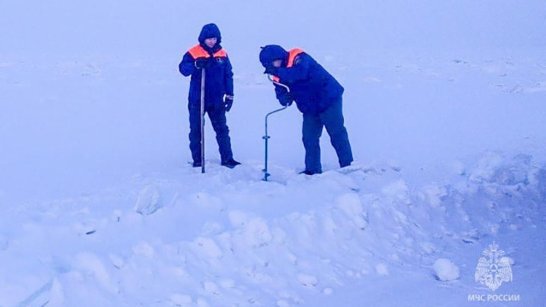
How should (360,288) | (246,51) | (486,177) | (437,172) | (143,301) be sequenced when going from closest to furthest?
1. (143,301)
2. (360,288)
3. (486,177)
4. (437,172)
5. (246,51)

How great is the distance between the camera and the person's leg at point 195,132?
7.34 meters

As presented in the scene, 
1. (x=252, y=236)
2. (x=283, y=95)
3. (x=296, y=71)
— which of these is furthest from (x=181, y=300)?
(x=283, y=95)

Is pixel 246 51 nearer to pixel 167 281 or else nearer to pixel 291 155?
pixel 291 155

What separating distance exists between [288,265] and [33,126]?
6718 millimetres

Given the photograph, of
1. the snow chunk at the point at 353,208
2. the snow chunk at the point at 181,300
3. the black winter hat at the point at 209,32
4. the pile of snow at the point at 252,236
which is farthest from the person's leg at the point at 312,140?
the snow chunk at the point at 181,300

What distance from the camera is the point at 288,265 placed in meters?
4.82

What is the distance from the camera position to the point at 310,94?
694 centimetres

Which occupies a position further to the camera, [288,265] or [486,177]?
[486,177]

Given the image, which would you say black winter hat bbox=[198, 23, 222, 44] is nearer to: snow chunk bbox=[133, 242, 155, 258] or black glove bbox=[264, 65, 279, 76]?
black glove bbox=[264, 65, 279, 76]

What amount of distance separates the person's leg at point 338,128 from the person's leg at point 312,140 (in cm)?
12

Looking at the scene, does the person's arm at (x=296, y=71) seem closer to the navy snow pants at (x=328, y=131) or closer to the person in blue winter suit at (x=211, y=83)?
the navy snow pants at (x=328, y=131)

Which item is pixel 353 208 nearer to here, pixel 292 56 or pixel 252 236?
pixel 252 236

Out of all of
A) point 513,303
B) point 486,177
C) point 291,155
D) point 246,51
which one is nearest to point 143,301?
point 513,303

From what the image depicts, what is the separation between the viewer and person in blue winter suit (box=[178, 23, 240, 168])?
701cm
